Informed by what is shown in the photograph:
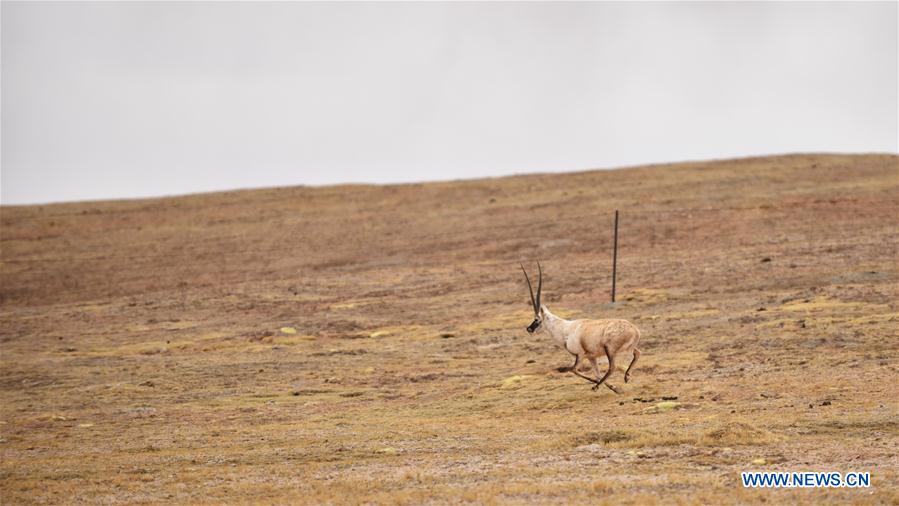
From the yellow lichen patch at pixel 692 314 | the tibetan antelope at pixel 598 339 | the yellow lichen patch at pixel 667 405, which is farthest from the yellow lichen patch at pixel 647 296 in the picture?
the yellow lichen patch at pixel 667 405

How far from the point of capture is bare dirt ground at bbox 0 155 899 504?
20.6 meters

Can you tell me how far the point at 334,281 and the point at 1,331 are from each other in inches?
512

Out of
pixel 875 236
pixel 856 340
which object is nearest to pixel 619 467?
pixel 856 340

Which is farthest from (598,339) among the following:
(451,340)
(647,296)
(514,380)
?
(647,296)

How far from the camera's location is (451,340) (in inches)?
A: 1507

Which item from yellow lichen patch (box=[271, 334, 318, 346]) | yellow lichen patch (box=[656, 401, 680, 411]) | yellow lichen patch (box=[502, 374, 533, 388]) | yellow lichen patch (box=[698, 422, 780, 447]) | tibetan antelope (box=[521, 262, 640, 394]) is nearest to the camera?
yellow lichen patch (box=[698, 422, 780, 447])

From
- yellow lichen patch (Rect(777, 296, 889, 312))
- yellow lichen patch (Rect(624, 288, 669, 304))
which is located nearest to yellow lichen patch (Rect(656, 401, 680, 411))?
yellow lichen patch (Rect(777, 296, 889, 312))

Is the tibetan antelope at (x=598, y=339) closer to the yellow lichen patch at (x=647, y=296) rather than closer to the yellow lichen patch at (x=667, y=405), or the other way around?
the yellow lichen patch at (x=667, y=405)

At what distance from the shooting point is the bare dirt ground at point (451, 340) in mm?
20594

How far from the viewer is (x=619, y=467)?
1966cm

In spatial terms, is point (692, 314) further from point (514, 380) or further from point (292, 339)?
point (292, 339)

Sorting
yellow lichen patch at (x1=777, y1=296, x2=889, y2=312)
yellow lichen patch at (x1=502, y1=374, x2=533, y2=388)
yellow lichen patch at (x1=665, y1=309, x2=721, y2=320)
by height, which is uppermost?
yellow lichen patch at (x1=777, y1=296, x2=889, y2=312)

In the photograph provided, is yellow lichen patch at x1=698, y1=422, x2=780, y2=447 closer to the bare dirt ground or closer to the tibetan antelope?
the bare dirt ground

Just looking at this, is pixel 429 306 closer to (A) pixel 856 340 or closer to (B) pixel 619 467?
(A) pixel 856 340
